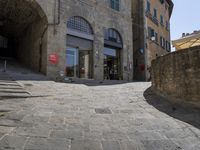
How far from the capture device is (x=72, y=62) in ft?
57.5

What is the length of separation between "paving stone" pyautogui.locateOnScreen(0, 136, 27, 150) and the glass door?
1276 centimetres

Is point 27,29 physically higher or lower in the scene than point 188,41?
higher

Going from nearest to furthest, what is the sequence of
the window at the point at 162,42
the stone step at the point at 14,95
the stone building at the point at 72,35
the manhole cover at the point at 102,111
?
1. the manhole cover at the point at 102,111
2. the stone step at the point at 14,95
3. the stone building at the point at 72,35
4. the window at the point at 162,42

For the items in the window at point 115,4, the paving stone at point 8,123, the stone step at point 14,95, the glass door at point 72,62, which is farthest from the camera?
the window at point 115,4

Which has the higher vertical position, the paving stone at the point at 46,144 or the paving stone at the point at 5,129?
the paving stone at the point at 5,129

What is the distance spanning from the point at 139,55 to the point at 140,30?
8.64ft

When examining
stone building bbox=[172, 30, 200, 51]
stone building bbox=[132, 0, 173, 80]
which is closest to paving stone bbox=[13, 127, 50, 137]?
stone building bbox=[172, 30, 200, 51]

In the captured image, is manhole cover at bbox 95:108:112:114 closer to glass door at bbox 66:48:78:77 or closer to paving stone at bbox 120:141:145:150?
paving stone at bbox 120:141:145:150

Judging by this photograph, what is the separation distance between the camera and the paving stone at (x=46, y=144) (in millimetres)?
4113

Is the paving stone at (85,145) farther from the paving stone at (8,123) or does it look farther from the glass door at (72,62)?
the glass door at (72,62)

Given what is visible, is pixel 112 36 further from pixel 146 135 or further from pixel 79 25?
pixel 146 135

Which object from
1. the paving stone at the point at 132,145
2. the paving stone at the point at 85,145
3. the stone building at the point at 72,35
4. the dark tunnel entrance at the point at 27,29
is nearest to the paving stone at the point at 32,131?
the paving stone at the point at 85,145

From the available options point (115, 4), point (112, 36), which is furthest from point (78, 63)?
point (115, 4)

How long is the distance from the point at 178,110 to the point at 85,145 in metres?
3.89
